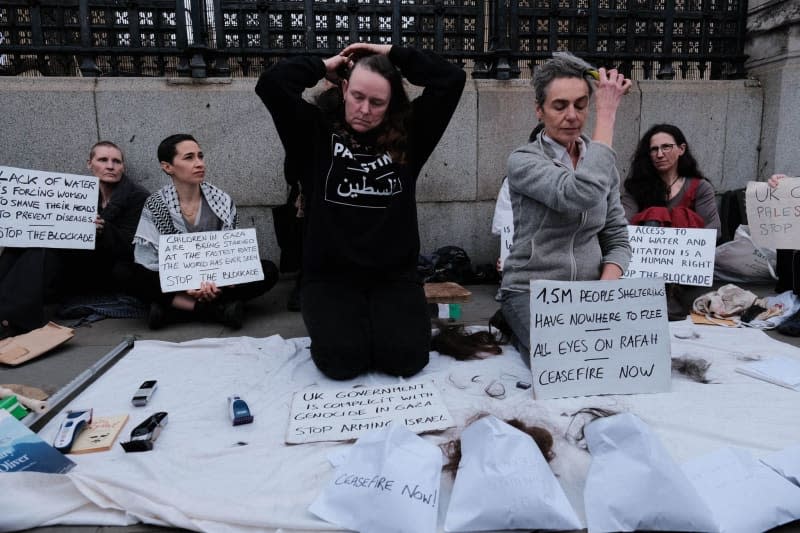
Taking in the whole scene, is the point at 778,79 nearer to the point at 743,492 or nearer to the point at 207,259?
the point at 743,492

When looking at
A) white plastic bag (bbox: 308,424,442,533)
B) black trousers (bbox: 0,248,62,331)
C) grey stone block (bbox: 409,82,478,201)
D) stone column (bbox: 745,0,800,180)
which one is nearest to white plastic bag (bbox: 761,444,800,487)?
white plastic bag (bbox: 308,424,442,533)

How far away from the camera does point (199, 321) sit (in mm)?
4047

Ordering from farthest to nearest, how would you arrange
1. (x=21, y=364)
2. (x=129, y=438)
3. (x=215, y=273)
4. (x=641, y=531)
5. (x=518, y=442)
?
(x=215, y=273), (x=21, y=364), (x=129, y=438), (x=518, y=442), (x=641, y=531)

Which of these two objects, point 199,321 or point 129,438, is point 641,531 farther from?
point 199,321

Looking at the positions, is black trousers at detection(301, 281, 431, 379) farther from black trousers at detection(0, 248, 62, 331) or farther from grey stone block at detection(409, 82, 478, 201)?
grey stone block at detection(409, 82, 478, 201)

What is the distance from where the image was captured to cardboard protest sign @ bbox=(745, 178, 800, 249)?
12.0ft

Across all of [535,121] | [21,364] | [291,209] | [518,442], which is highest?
[535,121]

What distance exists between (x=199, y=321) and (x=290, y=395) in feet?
5.60

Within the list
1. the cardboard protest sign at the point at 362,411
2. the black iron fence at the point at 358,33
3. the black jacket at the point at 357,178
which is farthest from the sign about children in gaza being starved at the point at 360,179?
the black iron fence at the point at 358,33

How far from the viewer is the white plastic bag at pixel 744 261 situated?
4582 mm

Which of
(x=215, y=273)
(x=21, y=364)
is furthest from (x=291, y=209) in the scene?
(x=21, y=364)

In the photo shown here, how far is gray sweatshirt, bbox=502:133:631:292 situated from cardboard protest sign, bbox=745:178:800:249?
1.51 meters

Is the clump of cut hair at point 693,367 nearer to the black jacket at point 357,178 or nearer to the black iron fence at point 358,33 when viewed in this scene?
the black jacket at point 357,178

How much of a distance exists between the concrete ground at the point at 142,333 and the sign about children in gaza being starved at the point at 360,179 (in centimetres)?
119
